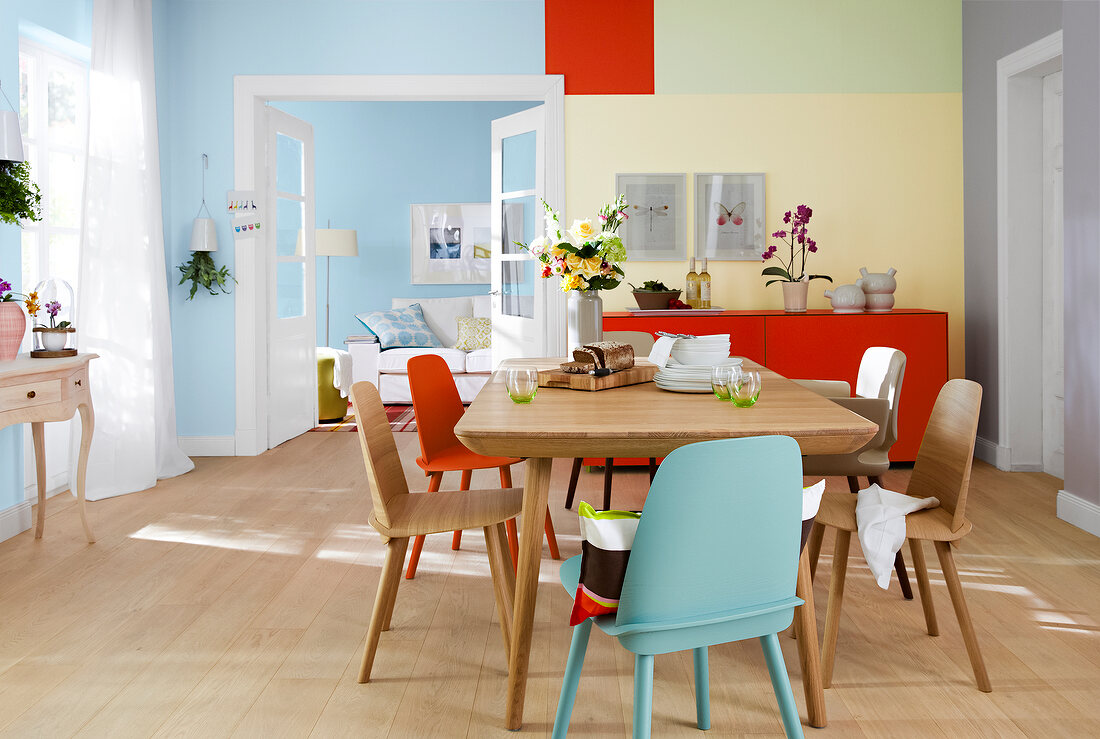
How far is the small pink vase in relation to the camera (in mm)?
3207

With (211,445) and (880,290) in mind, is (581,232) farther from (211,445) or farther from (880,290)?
(211,445)

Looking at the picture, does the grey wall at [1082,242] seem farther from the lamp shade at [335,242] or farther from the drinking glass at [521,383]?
the lamp shade at [335,242]

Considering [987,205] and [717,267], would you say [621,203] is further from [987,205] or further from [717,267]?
[987,205]

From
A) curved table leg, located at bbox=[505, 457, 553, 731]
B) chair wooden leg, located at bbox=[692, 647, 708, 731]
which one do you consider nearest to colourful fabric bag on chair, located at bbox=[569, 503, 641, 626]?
curved table leg, located at bbox=[505, 457, 553, 731]

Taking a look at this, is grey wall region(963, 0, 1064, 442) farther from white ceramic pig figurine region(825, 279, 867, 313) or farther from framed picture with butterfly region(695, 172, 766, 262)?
framed picture with butterfly region(695, 172, 766, 262)

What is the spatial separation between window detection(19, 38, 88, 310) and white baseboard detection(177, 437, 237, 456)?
115 centimetres

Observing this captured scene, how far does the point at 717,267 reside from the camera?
5.08 metres

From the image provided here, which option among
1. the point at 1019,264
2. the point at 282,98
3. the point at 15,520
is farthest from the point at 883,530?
the point at 282,98

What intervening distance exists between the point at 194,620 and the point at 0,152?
190 centimetres

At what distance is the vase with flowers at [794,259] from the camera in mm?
4723

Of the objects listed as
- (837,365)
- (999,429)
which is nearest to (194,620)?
(837,365)

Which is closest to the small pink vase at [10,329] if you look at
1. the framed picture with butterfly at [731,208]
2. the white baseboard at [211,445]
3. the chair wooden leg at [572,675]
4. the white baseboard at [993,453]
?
the white baseboard at [211,445]

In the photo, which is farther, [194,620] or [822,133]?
[822,133]

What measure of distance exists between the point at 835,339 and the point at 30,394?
3.82 meters
